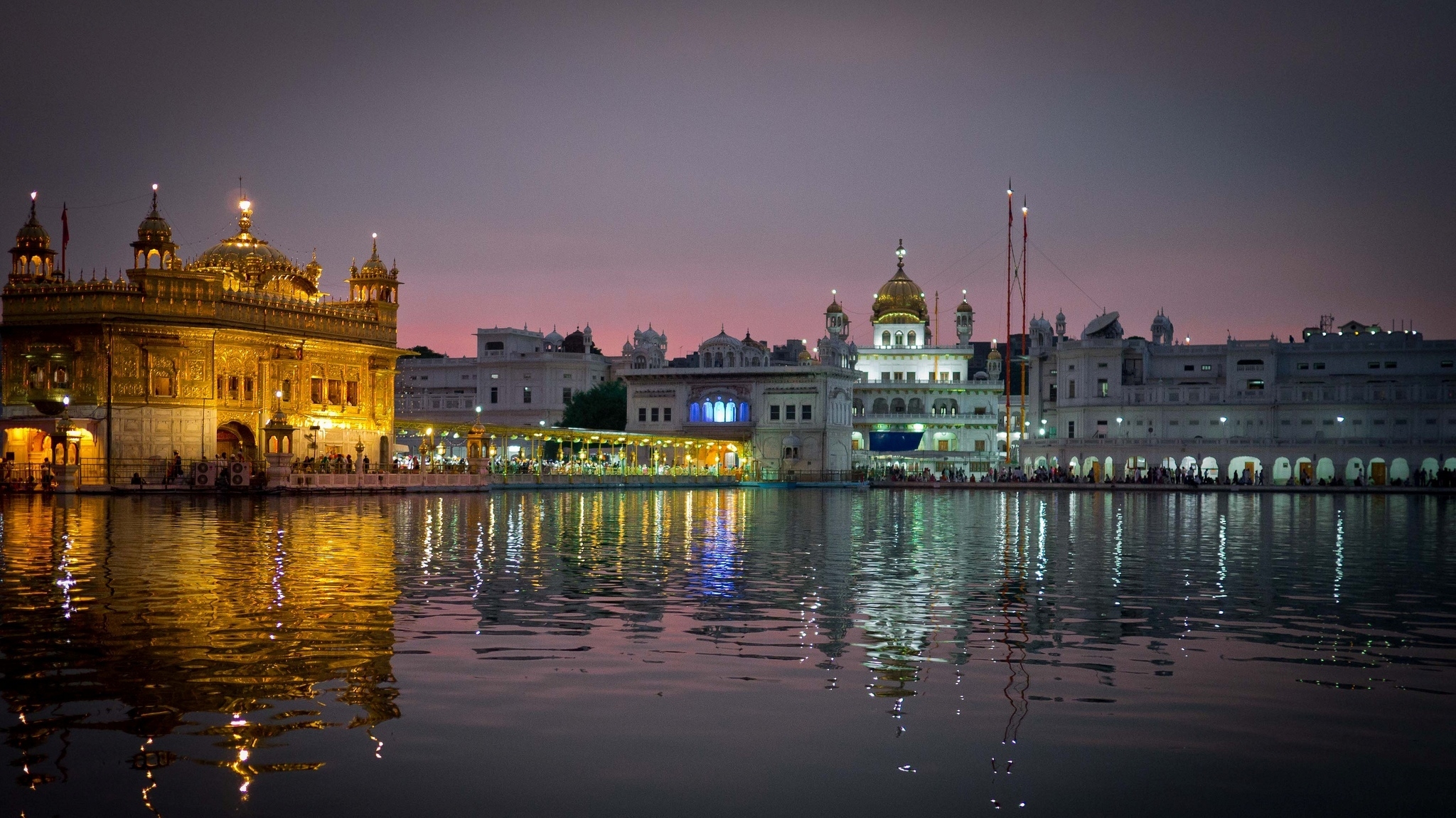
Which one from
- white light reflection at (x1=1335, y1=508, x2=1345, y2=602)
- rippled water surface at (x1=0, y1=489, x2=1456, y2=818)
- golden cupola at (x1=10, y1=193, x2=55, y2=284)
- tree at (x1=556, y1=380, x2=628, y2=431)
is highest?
golden cupola at (x1=10, y1=193, x2=55, y2=284)

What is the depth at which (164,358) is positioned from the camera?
52.8 metres

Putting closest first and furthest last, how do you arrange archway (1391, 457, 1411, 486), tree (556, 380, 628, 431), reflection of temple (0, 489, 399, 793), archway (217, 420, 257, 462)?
reflection of temple (0, 489, 399, 793) → archway (217, 420, 257, 462) → archway (1391, 457, 1411, 486) → tree (556, 380, 628, 431)

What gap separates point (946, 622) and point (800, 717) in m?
5.04

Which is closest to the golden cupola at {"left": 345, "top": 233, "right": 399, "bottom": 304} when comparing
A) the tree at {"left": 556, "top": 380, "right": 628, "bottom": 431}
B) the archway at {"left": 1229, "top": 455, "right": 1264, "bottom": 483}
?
the tree at {"left": 556, "top": 380, "right": 628, "bottom": 431}

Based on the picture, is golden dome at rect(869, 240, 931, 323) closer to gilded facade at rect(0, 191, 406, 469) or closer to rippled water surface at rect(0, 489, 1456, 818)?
gilded facade at rect(0, 191, 406, 469)

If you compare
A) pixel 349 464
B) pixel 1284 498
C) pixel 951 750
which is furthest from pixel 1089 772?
pixel 1284 498

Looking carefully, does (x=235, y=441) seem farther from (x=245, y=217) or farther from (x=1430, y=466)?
(x=1430, y=466)

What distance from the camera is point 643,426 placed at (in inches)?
3708

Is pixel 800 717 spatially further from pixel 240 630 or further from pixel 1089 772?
pixel 240 630

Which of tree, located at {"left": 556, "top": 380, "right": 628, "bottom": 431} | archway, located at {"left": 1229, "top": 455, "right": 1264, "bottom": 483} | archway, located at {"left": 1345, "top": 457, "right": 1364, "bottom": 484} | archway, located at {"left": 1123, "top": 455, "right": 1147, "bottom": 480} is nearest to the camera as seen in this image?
archway, located at {"left": 1123, "top": 455, "right": 1147, "bottom": 480}

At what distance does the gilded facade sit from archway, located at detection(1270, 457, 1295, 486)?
193 feet

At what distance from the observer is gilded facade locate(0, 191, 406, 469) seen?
51656 millimetres

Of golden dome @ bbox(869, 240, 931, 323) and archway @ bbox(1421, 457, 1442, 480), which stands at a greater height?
golden dome @ bbox(869, 240, 931, 323)

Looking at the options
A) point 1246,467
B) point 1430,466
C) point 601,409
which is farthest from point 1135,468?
point 601,409
